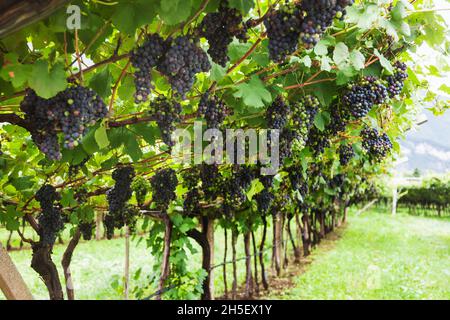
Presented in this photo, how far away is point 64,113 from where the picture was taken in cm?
152

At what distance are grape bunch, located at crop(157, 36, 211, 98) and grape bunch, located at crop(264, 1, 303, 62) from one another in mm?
256

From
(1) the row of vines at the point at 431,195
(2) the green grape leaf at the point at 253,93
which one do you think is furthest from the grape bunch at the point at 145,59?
(1) the row of vines at the point at 431,195

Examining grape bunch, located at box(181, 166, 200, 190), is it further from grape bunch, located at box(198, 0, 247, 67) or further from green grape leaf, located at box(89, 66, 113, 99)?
grape bunch, located at box(198, 0, 247, 67)

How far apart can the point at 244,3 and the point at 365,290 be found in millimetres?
9214

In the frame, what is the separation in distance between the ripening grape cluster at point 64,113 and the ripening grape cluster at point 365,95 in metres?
1.53

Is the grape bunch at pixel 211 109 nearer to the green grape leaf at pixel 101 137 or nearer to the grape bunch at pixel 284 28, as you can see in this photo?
the green grape leaf at pixel 101 137

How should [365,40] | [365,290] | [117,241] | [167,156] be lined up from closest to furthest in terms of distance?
[365,40], [167,156], [365,290], [117,241]

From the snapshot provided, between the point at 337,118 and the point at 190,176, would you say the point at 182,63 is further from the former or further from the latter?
the point at 190,176

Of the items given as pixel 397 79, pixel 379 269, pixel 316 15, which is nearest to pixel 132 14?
pixel 316 15

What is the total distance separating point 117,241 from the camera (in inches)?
675

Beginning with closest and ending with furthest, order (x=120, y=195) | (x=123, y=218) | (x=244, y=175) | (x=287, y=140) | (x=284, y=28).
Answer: (x=284, y=28), (x=287, y=140), (x=120, y=195), (x=244, y=175), (x=123, y=218)

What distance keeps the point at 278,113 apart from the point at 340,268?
9.81m

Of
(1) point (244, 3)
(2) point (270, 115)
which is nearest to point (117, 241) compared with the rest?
(2) point (270, 115)
